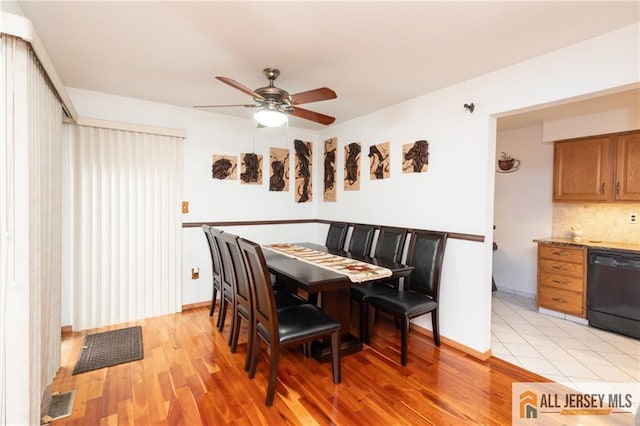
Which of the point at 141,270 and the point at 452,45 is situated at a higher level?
the point at 452,45

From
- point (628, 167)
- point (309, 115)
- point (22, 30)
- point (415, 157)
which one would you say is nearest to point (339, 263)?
point (309, 115)

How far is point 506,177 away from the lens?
4410 mm

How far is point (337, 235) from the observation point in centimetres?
392

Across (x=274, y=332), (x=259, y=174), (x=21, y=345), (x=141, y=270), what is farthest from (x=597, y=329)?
(x=141, y=270)

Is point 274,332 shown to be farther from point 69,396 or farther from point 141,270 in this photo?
point 141,270

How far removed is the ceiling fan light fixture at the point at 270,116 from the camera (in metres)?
2.32

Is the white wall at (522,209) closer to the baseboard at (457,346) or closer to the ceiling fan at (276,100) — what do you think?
the baseboard at (457,346)

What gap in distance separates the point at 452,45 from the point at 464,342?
2.42 m

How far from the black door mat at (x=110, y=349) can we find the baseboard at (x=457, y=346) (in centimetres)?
256

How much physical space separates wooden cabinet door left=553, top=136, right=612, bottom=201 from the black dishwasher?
2.45 ft

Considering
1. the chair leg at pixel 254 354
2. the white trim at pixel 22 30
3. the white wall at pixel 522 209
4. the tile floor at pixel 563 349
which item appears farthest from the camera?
the white wall at pixel 522 209

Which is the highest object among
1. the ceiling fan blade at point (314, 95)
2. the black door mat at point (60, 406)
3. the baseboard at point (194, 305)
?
the ceiling fan blade at point (314, 95)

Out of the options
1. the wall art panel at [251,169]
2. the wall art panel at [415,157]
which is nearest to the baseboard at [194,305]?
the wall art panel at [251,169]

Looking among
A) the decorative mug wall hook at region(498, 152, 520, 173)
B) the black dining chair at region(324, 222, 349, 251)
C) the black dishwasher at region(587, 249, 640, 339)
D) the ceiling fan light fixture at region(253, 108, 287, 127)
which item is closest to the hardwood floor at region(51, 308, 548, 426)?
the black dining chair at region(324, 222, 349, 251)
